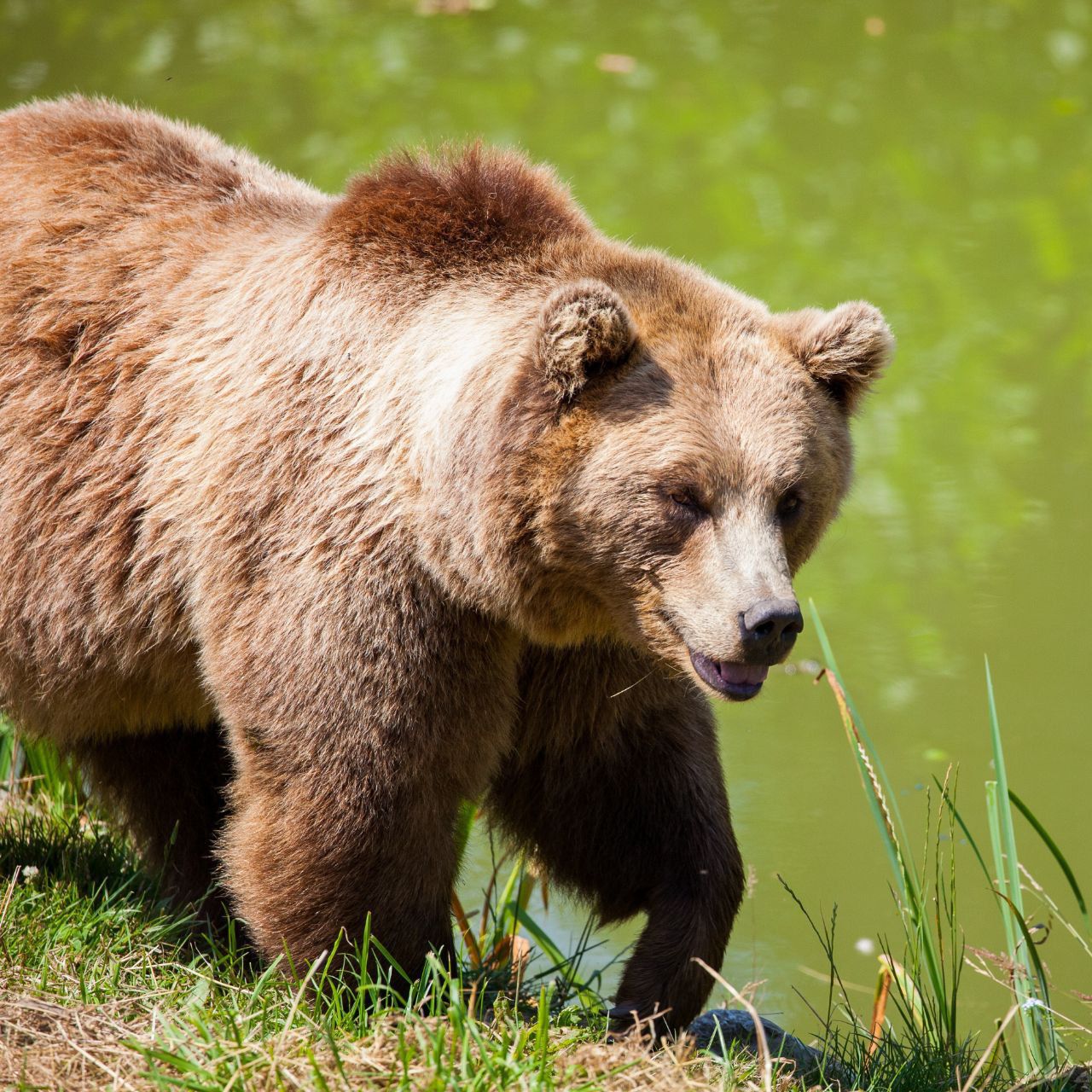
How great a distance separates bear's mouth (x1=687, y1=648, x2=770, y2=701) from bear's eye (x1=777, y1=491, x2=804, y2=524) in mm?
373

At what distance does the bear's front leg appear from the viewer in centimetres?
386

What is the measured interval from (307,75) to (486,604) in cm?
1051

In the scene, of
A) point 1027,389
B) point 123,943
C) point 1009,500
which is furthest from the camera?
point 1027,389

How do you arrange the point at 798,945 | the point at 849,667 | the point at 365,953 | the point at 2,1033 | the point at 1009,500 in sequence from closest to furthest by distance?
the point at 2,1033
the point at 365,953
the point at 798,945
the point at 849,667
the point at 1009,500

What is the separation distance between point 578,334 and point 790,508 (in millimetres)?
667

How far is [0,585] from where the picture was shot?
4.53 meters

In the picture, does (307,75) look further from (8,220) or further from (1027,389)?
(8,220)

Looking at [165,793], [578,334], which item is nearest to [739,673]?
[578,334]

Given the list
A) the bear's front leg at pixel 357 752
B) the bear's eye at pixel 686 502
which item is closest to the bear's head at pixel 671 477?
the bear's eye at pixel 686 502

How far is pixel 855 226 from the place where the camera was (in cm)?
1096

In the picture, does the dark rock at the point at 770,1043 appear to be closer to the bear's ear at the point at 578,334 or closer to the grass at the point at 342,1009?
the grass at the point at 342,1009

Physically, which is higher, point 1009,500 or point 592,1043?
point 1009,500


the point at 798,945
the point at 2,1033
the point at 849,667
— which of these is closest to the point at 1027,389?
the point at 849,667

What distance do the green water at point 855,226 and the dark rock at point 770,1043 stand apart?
179mm
